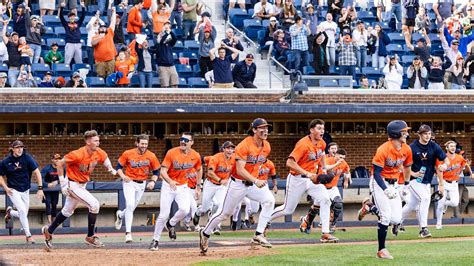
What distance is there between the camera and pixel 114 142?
2478 centimetres

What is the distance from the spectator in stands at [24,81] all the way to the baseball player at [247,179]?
920 cm

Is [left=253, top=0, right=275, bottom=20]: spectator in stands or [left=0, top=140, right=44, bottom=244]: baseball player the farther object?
[left=253, top=0, right=275, bottom=20]: spectator in stands

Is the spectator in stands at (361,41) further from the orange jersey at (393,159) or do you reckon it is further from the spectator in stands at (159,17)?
the orange jersey at (393,159)

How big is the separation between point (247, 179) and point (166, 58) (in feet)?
32.4

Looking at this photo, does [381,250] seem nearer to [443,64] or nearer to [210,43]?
[210,43]

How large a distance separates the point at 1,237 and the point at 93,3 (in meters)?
8.16

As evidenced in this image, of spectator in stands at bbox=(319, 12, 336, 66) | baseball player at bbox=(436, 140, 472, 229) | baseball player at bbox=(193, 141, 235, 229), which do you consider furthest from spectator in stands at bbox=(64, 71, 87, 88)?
baseball player at bbox=(436, 140, 472, 229)

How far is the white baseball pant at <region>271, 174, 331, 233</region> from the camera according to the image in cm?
1727

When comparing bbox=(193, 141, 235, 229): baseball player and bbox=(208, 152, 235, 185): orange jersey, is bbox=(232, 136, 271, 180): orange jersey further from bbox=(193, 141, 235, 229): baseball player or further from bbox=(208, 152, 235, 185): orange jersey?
bbox=(208, 152, 235, 185): orange jersey

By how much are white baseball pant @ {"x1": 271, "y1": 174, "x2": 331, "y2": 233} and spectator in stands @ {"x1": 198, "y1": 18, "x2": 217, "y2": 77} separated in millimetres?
8540

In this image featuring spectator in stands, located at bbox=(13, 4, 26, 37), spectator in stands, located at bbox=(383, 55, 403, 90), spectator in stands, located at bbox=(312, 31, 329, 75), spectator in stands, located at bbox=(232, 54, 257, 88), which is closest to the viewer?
spectator in stands, located at bbox=(13, 4, 26, 37)

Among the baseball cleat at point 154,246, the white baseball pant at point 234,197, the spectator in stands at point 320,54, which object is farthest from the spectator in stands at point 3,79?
the white baseball pant at point 234,197

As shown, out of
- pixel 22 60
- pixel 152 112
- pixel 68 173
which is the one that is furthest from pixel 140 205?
pixel 68 173

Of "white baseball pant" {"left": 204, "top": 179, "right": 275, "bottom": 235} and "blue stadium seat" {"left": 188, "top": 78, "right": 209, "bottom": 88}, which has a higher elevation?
"blue stadium seat" {"left": 188, "top": 78, "right": 209, "bottom": 88}
